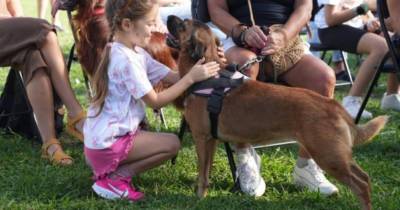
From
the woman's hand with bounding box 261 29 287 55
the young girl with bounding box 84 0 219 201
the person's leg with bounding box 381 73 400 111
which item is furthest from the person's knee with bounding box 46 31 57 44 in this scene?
the person's leg with bounding box 381 73 400 111

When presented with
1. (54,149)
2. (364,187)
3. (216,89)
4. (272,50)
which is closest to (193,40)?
(216,89)

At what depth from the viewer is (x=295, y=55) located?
4.10 m

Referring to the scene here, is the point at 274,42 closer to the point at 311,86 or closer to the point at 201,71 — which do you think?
the point at 311,86

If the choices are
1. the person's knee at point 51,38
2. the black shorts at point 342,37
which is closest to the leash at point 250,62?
the person's knee at point 51,38

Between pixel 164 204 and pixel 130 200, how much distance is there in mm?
203

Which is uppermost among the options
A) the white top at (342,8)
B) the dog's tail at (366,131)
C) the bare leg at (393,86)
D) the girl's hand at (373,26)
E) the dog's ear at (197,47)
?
the dog's ear at (197,47)

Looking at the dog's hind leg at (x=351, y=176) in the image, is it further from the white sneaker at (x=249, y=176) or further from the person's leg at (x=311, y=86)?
the white sneaker at (x=249, y=176)

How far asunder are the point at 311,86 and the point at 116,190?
4.53 ft

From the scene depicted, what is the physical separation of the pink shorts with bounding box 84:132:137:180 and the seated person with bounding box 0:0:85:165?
0.78 metres

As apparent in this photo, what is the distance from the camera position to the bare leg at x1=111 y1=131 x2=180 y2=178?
377cm

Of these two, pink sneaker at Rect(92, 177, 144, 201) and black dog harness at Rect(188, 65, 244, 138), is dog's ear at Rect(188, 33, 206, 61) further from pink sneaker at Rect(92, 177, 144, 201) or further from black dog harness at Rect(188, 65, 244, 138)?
pink sneaker at Rect(92, 177, 144, 201)

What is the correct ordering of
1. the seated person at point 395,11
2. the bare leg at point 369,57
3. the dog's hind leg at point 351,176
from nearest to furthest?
1. the dog's hind leg at point 351,176
2. the seated person at point 395,11
3. the bare leg at point 369,57

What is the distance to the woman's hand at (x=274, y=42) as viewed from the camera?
3.95 m

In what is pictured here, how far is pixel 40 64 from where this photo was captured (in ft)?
14.9
